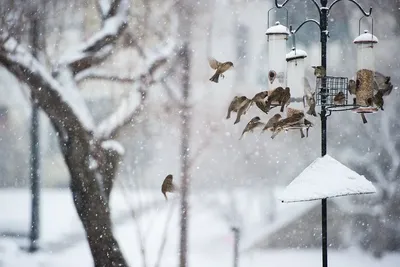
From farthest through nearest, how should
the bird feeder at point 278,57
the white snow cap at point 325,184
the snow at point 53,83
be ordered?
1. the snow at point 53,83
2. the bird feeder at point 278,57
3. the white snow cap at point 325,184

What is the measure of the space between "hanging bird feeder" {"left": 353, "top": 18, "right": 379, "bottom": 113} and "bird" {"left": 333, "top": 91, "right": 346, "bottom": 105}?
0.05 m

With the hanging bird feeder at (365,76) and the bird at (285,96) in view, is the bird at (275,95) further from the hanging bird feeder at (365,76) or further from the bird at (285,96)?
the hanging bird feeder at (365,76)

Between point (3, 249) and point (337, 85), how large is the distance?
6.45ft

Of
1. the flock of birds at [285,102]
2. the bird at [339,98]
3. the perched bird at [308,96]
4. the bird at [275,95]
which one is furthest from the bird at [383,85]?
the bird at [275,95]

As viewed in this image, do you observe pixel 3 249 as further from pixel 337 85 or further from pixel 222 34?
pixel 337 85

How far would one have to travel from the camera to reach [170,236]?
296 centimetres

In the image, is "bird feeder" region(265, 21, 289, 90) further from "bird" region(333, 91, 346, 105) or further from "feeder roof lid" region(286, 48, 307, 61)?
"bird" region(333, 91, 346, 105)

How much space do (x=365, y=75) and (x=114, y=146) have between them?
1.46 m

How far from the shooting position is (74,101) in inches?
110

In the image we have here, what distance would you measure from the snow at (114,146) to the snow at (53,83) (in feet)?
0.34

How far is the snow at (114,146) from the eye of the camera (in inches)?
112

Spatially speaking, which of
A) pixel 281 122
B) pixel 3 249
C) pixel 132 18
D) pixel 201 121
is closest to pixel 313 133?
pixel 201 121

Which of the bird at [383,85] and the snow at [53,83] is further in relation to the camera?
the snow at [53,83]

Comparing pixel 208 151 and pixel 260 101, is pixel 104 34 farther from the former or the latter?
pixel 260 101
